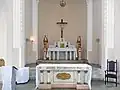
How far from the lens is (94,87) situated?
30.5 feet

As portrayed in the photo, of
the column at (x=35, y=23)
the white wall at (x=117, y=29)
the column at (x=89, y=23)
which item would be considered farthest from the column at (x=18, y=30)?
the column at (x=89, y=23)

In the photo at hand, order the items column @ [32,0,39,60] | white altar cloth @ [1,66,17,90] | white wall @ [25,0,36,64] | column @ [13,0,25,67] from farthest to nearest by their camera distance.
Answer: column @ [32,0,39,60] < white wall @ [25,0,36,64] < column @ [13,0,25,67] < white altar cloth @ [1,66,17,90]

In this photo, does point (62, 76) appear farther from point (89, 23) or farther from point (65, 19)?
point (65, 19)

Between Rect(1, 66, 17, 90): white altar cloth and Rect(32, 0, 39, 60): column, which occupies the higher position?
Rect(32, 0, 39, 60): column

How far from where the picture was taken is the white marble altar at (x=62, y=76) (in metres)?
8.97

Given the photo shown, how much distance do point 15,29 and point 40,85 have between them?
291 cm

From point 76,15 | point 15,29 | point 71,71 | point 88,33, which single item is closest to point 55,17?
point 76,15

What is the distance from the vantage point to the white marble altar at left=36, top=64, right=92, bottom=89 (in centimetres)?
897

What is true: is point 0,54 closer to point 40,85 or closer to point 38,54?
point 40,85

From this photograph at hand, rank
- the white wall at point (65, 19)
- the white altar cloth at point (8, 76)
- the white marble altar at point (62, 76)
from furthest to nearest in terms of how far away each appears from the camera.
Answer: the white wall at point (65, 19) < the white marble altar at point (62, 76) < the white altar cloth at point (8, 76)

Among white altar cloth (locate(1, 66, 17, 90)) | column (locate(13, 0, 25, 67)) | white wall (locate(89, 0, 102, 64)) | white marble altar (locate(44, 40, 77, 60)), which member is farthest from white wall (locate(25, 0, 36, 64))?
white altar cloth (locate(1, 66, 17, 90))

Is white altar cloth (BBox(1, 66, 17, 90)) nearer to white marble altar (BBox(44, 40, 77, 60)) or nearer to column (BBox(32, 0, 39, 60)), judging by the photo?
white marble altar (BBox(44, 40, 77, 60))

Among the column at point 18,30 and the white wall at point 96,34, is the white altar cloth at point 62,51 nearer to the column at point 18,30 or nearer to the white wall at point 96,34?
the white wall at point 96,34

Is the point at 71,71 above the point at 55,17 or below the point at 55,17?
below
